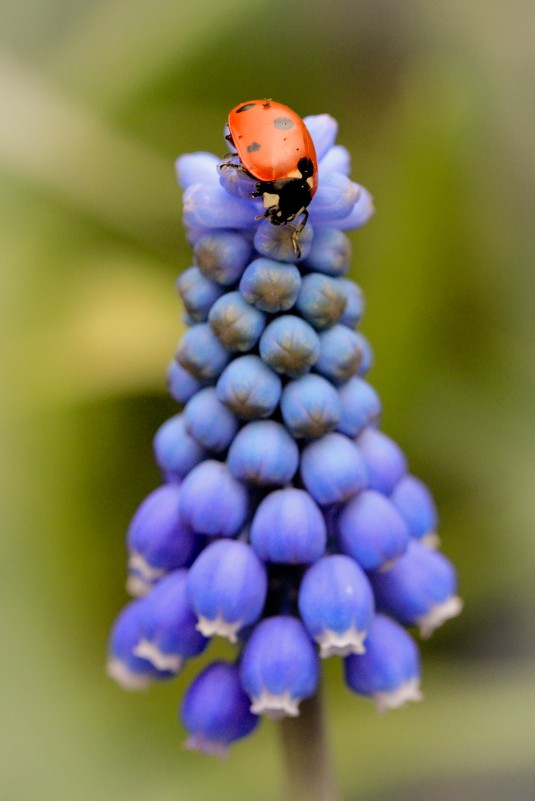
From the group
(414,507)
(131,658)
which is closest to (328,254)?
(414,507)

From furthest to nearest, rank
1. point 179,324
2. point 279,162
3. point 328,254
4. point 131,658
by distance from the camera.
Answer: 1. point 179,324
2. point 131,658
3. point 328,254
4. point 279,162

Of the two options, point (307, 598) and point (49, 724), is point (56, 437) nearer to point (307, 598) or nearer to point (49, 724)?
point (49, 724)

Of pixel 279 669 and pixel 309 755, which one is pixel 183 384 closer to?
pixel 279 669

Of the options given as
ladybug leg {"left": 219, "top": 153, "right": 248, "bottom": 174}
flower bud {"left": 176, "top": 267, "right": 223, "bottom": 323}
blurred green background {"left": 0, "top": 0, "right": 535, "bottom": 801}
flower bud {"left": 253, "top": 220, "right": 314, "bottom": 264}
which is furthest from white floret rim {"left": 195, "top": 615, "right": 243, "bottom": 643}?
blurred green background {"left": 0, "top": 0, "right": 535, "bottom": 801}

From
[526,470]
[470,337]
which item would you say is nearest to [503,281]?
[470,337]

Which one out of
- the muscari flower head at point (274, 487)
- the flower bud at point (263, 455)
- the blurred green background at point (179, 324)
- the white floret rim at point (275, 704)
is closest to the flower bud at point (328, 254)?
the muscari flower head at point (274, 487)

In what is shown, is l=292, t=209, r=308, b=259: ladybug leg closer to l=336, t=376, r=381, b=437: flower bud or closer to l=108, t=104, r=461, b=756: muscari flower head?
Answer: l=108, t=104, r=461, b=756: muscari flower head
